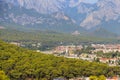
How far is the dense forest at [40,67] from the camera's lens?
4538 centimetres

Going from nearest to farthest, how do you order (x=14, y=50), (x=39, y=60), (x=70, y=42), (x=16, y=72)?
(x=16, y=72) < (x=39, y=60) < (x=14, y=50) < (x=70, y=42)

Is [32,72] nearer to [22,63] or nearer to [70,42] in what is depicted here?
[22,63]

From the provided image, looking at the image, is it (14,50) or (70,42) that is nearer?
(14,50)

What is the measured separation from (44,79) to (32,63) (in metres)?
3.02

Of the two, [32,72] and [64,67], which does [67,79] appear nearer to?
[64,67]

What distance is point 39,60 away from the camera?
1933 inches

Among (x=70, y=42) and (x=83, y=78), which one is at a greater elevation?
(x=70, y=42)

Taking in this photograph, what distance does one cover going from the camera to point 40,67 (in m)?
46.3

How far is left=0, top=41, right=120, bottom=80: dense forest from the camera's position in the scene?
4538 centimetres

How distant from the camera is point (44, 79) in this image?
45.2 metres

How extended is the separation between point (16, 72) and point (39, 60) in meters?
4.76

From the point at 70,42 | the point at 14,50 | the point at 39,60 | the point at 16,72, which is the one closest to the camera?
the point at 16,72

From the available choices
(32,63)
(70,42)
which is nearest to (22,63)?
(32,63)

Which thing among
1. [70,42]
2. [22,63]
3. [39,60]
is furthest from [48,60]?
[70,42]
